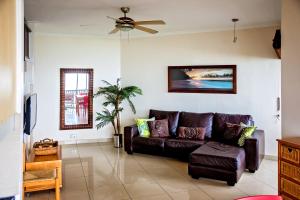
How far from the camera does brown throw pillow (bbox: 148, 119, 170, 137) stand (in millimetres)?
5957

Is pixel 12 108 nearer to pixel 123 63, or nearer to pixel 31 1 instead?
pixel 31 1

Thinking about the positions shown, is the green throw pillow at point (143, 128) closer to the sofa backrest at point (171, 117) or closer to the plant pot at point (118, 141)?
the sofa backrest at point (171, 117)

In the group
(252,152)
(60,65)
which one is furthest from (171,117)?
(60,65)

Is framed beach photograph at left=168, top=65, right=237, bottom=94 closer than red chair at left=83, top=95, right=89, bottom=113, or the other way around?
framed beach photograph at left=168, top=65, right=237, bottom=94

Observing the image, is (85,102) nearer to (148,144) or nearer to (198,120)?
(148,144)

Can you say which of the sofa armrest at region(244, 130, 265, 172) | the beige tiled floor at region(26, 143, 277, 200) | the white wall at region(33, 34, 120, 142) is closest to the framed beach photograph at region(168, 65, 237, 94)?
the sofa armrest at region(244, 130, 265, 172)

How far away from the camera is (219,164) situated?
4242 millimetres

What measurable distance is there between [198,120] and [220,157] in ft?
5.43

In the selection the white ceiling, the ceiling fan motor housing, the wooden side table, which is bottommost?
the wooden side table

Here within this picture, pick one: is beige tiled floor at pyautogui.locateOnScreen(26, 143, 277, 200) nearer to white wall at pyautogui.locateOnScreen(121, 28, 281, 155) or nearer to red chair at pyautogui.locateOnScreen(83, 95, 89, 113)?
white wall at pyautogui.locateOnScreen(121, 28, 281, 155)

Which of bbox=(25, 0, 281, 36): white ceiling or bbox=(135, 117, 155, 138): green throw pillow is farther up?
bbox=(25, 0, 281, 36): white ceiling

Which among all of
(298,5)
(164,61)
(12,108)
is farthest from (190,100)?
(12,108)

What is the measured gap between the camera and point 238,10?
15.0 ft

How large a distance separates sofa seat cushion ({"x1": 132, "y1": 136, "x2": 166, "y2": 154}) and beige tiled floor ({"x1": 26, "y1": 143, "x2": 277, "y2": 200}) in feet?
0.55
